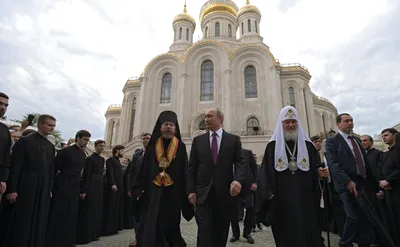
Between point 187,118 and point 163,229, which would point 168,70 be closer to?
point 187,118

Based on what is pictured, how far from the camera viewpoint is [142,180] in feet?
12.0

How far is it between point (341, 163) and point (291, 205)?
5.16 feet

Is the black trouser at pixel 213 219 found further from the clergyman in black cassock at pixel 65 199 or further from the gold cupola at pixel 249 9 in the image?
the gold cupola at pixel 249 9

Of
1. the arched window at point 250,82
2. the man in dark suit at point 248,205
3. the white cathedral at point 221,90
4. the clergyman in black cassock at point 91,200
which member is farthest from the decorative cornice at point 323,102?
the clergyman in black cassock at point 91,200

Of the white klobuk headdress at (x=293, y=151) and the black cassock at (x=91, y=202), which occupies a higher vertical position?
the white klobuk headdress at (x=293, y=151)

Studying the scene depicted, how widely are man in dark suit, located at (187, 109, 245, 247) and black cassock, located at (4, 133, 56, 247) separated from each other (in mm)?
2568

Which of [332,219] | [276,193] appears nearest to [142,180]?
[276,193]

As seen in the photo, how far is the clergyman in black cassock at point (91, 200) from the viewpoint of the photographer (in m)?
5.37

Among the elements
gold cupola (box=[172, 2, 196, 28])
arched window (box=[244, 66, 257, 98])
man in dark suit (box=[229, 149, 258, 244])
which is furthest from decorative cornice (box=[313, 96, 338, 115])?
man in dark suit (box=[229, 149, 258, 244])

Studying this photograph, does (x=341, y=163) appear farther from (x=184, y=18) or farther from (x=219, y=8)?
(x=219, y=8)

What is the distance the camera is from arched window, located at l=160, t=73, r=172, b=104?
26.2 meters

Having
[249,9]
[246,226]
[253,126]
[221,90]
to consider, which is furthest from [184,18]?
[246,226]

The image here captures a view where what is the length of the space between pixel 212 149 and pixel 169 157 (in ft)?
2.18

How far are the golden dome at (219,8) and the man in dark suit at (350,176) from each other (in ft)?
110
